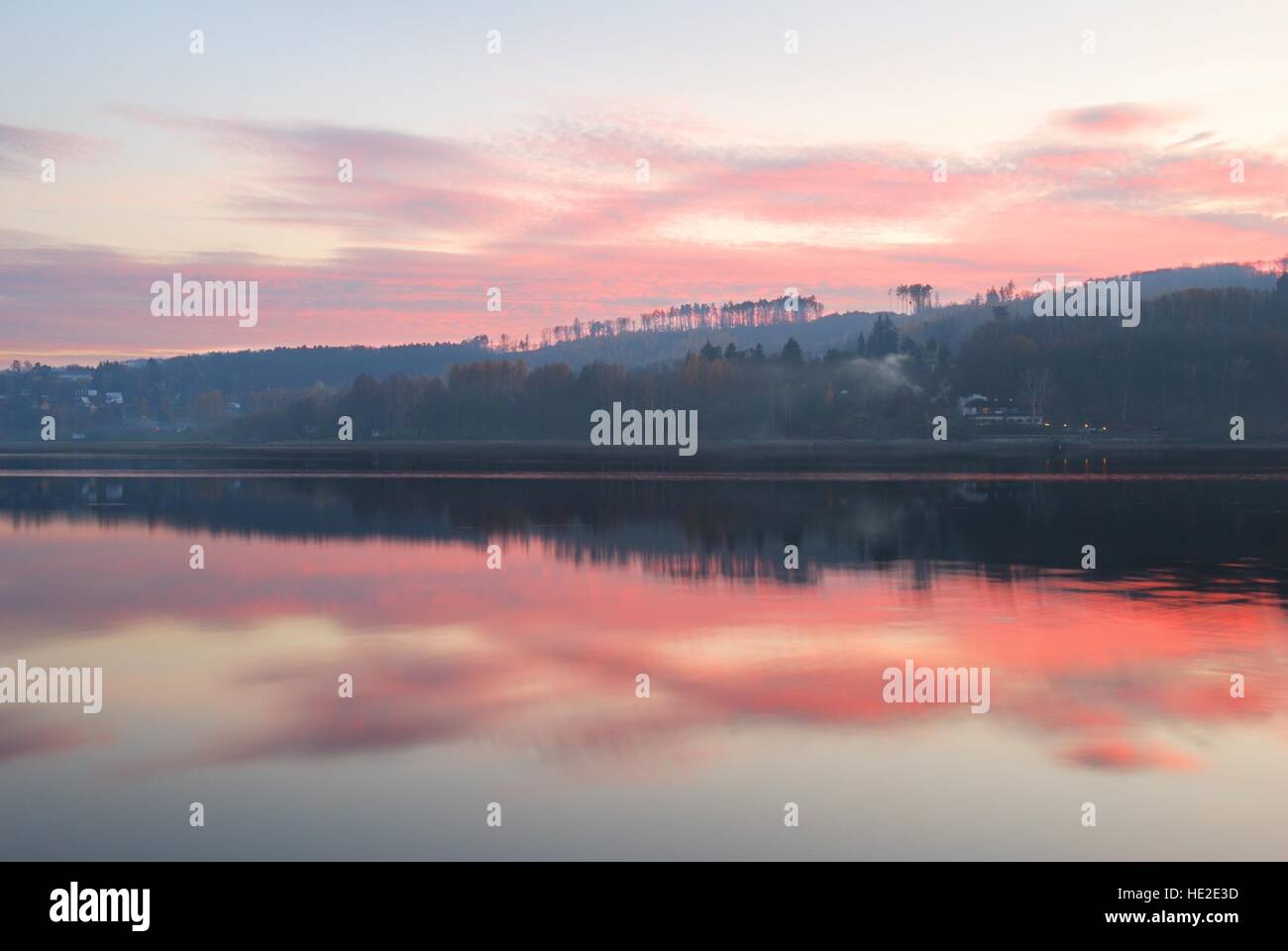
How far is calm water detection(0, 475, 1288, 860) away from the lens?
46.3ft

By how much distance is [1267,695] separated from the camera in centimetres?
1991

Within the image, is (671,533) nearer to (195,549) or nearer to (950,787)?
(195,549)

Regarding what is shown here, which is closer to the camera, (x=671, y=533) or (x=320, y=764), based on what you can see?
(x=320, y=764)

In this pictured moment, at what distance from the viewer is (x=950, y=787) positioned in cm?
1548

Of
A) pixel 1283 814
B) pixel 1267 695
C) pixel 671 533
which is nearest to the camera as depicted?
pixel 1283 814

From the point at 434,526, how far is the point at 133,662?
94.1 ft

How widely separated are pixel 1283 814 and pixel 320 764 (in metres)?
12.4

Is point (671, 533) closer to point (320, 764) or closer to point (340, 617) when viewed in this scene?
point (340, 617)

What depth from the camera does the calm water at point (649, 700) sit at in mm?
14125

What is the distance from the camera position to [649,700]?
66.2 ft

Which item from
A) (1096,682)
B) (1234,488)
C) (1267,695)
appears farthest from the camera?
(1234,488)

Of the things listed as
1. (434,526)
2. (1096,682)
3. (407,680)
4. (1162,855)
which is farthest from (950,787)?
(434,526)
